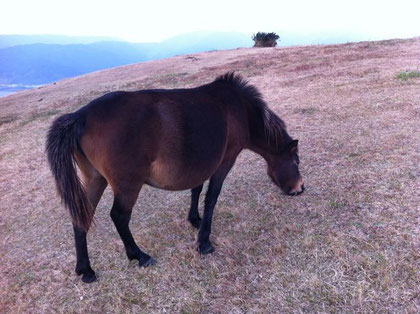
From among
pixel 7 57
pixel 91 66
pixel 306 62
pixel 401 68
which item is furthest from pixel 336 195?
pixel 7 57

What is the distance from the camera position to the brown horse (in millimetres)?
2736

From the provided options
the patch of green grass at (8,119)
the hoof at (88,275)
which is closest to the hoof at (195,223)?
the hoof at (88,275)

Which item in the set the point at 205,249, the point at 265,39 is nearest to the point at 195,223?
the point at 205,249

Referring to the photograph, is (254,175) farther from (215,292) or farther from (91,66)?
(91,66)

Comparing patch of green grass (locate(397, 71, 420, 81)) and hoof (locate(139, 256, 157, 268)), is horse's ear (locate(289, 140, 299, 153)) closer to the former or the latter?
hoof (locate(139, 256, 157, 268))

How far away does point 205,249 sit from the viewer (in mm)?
3492

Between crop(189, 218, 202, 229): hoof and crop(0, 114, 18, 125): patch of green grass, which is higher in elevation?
crop(189, 218, 202, 229): hoof

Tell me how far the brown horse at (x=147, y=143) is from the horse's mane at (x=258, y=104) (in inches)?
0.5

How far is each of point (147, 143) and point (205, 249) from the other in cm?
152

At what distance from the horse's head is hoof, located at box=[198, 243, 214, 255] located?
4.19ft

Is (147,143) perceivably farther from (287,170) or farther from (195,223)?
(287,170)

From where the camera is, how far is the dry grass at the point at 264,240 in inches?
108

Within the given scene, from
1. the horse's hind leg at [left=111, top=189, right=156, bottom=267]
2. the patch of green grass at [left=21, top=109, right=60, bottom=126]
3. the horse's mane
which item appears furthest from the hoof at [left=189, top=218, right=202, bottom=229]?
the patch of green grass at [left=21, top=109, right=60, bottom=126]

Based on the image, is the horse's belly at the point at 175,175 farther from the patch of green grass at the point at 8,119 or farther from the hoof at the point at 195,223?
the patch of green grass at the point at 8,119
